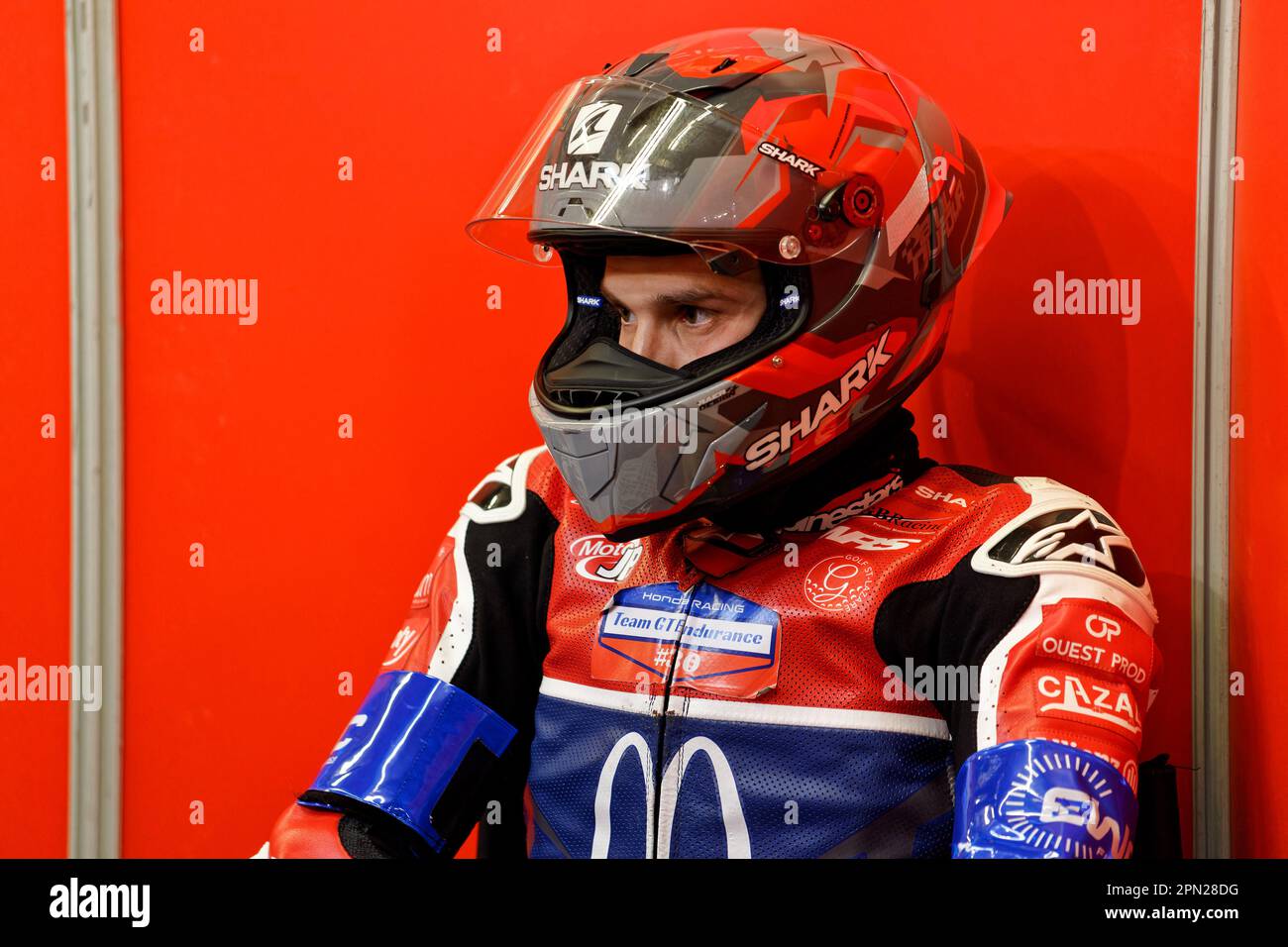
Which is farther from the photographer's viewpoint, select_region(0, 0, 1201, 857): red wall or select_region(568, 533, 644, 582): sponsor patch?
select_region(0, 0, 1201, 857): red wall

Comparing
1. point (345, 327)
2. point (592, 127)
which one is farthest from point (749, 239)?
point (345, 327)

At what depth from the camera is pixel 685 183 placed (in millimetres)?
1170

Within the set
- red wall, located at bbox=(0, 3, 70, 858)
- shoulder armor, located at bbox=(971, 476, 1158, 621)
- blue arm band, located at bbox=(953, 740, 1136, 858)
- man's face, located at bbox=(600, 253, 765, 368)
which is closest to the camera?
blue arm band, located at bbox=(953, 740, 1136, 858)

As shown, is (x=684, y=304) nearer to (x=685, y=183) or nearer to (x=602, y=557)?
(x=685, y=183)

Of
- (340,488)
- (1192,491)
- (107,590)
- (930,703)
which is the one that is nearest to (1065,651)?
(930,703)

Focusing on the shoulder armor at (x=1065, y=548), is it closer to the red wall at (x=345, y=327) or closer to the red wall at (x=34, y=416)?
the red wall at (x=345, y=327)

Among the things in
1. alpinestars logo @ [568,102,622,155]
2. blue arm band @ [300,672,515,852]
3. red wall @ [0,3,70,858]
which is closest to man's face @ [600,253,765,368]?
alpinestars logo @ [568,102,622,155]

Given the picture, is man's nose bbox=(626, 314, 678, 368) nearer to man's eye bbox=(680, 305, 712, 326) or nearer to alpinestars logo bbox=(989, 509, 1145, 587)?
man's eye bbox=(680, 305, 712, 326)

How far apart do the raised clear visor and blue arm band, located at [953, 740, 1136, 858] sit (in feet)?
1.49

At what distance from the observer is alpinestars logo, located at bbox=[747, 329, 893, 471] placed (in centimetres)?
119

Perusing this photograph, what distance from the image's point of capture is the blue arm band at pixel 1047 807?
999mm

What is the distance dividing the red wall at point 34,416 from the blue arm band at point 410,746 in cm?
67
